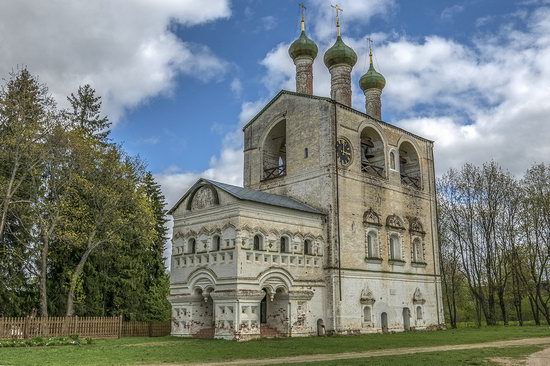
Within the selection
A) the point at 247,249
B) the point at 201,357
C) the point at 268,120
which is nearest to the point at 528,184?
the point at 268,120

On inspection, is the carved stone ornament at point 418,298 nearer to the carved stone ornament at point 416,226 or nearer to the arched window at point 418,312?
the arched window at point 418,312

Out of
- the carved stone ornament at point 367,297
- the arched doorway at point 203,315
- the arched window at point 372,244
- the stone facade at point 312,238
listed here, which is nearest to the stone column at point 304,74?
the stone facade at point 312,238

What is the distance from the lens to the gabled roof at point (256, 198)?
22625 mm

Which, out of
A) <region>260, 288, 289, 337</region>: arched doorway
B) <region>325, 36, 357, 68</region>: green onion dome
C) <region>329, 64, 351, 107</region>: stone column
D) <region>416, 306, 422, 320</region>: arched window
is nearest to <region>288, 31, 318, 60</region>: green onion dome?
<region>325, 36, 357, 68</region>: green onion dome

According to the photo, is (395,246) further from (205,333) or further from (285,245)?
(205,333)

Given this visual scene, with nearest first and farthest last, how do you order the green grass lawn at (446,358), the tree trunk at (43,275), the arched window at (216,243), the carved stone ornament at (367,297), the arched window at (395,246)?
the green grass lawn at (446,358) → the arched window at (216,243) → the tree trunk at (43,275) → the carved stone ornament at (367,297) → the arched window at (395,246)

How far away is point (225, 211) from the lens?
22.6 meters

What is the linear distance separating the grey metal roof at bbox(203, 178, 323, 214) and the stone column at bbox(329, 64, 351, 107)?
675 cm

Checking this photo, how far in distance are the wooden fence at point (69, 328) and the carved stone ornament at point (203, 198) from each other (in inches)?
233

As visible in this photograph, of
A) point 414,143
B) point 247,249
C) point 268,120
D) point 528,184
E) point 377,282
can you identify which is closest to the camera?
point 247,249

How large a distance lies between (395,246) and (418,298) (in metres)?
2.99

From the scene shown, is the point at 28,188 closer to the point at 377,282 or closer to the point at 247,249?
the point at 247,249

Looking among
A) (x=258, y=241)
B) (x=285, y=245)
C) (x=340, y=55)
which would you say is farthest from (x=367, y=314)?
(x=340, y=55)

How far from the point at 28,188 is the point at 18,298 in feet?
16.6
